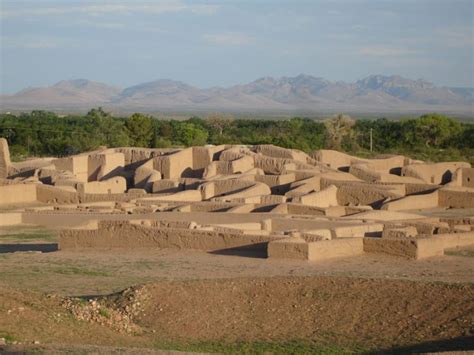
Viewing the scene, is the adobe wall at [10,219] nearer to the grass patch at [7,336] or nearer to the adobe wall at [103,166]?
the adobe wall at [103,166]

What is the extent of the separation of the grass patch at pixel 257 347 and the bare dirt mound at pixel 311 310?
21cm

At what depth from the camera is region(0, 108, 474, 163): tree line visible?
47.0 m

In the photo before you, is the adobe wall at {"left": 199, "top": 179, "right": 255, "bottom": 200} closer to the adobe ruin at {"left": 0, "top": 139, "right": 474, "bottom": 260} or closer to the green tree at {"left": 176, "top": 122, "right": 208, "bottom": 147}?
the adobe ruin at {"left": 0, "top": 139, "right": 474, "bottom": 260}

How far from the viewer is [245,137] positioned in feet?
180

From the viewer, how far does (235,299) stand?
41.4 ft

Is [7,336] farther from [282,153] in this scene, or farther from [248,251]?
[282,153]

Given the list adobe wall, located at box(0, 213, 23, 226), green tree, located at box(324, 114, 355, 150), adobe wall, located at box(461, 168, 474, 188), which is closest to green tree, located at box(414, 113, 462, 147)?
green tree, located at box(324, 114, 355, 150)

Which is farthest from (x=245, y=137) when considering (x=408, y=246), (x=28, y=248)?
(x=408, y=246)

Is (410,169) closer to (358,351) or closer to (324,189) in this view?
(324,189)

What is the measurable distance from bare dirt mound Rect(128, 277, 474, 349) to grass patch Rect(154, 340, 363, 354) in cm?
21

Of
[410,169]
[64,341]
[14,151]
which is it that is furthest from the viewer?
[14,151]

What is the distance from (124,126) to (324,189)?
24200mm

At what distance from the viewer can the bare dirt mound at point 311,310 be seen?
1160 cm

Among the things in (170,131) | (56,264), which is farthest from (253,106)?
(56,264)
